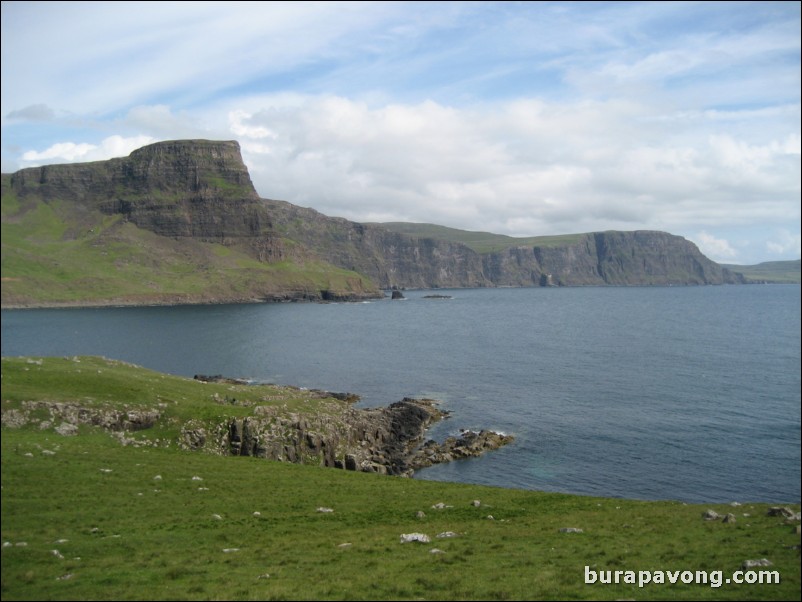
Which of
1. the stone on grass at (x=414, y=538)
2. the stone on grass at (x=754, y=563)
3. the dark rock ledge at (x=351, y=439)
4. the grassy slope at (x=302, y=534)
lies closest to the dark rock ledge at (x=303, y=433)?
the dark rock ledge at (x=351, y=439)

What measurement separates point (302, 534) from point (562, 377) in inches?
3330

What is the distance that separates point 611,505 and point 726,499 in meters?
19.6

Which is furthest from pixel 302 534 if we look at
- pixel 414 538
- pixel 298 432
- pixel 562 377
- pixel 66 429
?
pixel 562 377

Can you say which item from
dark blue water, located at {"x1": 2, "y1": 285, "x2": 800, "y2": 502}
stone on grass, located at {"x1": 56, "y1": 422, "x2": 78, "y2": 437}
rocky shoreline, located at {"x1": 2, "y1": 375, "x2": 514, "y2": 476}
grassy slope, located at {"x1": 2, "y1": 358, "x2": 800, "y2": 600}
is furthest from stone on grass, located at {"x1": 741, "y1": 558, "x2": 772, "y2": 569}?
stone on grass, located at {"x1": 56, "y1": 422, "x2": 78, "y2": 437}

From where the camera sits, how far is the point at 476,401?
296 ft

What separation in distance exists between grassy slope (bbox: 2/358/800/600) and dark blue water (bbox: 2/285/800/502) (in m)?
11.5

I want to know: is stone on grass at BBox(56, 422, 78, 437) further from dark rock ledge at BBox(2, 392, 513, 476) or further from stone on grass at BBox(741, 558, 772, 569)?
stone on grass at BBox(741, 558, 772, 569)

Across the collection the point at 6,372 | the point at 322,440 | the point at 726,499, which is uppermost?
the point at 6,372

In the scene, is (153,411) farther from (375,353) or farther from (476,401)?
(375,353)

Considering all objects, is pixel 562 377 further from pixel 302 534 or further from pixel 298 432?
pixel 302 534

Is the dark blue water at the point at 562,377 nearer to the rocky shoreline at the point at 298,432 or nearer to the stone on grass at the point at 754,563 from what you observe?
the rocky shoreline at the point at 298,432

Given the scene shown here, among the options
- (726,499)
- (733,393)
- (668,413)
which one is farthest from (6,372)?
(733,393)

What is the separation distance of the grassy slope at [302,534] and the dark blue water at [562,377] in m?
11.5

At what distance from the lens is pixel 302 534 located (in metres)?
27.5
